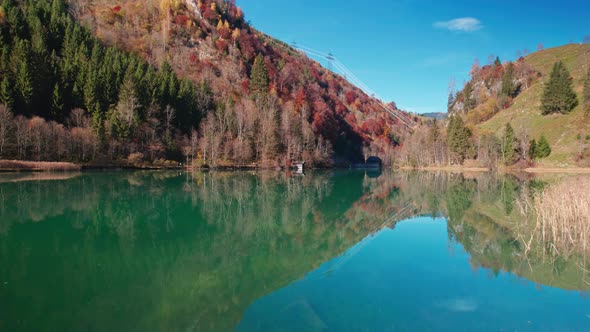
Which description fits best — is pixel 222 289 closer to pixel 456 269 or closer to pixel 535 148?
pixel 456 269

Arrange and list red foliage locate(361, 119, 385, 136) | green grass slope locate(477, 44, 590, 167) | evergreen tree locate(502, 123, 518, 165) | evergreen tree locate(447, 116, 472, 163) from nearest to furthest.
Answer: green grass slope locate(477, 44, 590, 167), evergreen tree locate(502, 123, 518, 165), evergreen tree locate(447, 116, 472, 163), red foliage locate(361, 119, 385, 136)

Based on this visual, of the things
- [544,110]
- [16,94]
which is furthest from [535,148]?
[16,94]

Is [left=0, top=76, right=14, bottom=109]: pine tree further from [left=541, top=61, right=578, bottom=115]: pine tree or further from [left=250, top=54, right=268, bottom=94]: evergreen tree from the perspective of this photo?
[left=541, top=61, right=578, bottom=115]: pine tree

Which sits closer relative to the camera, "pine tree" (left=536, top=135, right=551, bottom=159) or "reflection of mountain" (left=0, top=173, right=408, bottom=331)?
"reflection of mountain" (left=0, top=173, right=408, bottom=331)

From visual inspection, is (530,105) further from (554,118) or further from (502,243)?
(502,243)

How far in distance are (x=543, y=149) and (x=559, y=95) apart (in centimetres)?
1824

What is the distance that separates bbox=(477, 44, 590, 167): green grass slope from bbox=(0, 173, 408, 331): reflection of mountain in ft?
215

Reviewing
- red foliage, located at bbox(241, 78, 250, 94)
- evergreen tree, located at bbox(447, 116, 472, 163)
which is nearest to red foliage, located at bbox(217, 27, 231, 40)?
red foliage, located at bbox(241, 78, 250, 94)

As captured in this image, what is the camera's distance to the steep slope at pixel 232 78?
2625 inches

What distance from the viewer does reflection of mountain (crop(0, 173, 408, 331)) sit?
6.03 m

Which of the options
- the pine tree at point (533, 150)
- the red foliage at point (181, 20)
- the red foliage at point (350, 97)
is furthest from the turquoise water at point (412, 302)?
the red foliage at point (350, 97)

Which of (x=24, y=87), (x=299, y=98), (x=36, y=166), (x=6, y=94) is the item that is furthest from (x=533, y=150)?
(x=6, y=94)

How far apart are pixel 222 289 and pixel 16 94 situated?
56.8m

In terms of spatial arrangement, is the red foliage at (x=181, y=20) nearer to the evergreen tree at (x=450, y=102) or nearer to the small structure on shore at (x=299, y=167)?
the small structure on shore at (x=299, y=167)
